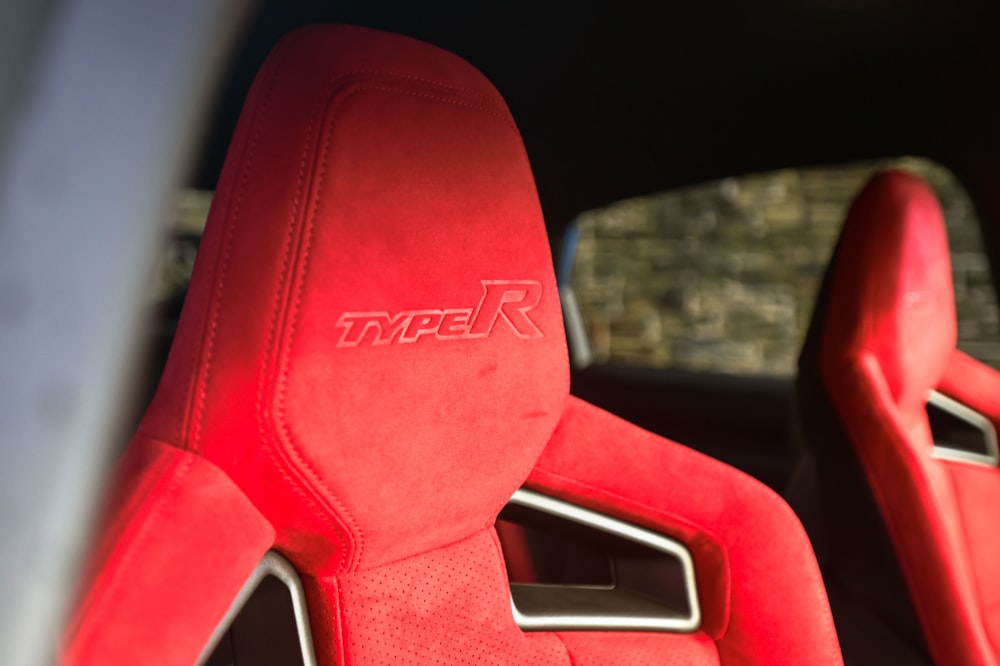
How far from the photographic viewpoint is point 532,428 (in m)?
0.86

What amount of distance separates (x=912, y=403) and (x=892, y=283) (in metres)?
0.21

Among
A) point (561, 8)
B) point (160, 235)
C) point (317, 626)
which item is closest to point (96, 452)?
point (160, 235)

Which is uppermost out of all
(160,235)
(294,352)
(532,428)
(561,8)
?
(561,8)

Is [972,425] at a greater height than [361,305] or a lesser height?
lesser

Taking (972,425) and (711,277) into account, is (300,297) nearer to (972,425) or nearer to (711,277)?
(972,425)

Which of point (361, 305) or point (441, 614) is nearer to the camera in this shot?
point (361, 305)

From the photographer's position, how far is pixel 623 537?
1.02 metres

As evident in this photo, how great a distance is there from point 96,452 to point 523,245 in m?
0.54

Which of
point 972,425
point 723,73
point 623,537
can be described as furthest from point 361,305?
point 972,425

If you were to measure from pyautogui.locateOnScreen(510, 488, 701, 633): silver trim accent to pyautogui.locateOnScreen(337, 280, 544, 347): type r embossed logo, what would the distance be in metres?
0.23

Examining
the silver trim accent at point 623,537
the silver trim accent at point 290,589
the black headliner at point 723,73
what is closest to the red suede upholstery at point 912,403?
the black headliner at point 723,73

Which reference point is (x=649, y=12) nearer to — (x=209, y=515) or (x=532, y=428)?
(x=532, y=428)

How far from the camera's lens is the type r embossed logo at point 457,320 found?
68cm

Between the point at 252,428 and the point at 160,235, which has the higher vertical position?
the point at 160,235
